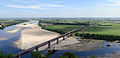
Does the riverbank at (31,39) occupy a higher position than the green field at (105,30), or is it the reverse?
the green field at (105,30)

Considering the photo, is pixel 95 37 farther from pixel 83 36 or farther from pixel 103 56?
pixel 103 56

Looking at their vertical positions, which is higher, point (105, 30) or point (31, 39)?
point (105, 30)

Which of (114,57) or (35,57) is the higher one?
(35,57)

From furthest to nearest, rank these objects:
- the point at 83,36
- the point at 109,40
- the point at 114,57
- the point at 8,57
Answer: the point at 83,36 < the point at 109,40 < the point at 114,57 < the point at 8,57

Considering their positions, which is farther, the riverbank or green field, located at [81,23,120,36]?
green field, located at [81,23,120,36]

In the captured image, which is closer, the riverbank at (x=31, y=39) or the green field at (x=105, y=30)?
the riverbank at (x=31, y=39)

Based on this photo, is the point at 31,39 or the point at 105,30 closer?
the point at 31,39

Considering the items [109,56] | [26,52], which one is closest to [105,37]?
[109,56]

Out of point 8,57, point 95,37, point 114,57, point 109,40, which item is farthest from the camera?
point 95,37

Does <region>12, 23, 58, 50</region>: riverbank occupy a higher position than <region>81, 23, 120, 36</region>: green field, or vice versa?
<region>81, 23, 120, 36</region>: green field

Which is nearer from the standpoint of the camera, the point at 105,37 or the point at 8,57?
the point at 8,57
